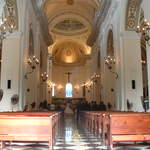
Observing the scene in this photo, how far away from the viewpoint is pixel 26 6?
Result: 12.3 metres

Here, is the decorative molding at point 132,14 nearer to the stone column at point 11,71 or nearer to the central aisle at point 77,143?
the stone column at point 11,71

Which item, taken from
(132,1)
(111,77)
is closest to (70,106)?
(111,77)

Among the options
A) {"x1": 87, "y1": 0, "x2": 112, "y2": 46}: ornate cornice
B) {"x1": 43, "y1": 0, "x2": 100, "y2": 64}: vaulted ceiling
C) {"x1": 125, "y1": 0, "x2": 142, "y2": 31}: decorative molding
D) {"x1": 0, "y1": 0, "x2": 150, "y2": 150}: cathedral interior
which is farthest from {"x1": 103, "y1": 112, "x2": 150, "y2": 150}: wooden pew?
{"x1": 43, "y1": 0, "x2": 100, "y2": 64}: vaulted ceiling

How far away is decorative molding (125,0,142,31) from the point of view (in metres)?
11.7

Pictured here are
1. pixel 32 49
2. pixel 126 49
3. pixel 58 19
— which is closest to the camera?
pixel 126 49

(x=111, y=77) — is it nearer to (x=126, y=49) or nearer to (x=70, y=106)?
(x=126, y=49)

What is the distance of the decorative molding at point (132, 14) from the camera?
11.7 meters

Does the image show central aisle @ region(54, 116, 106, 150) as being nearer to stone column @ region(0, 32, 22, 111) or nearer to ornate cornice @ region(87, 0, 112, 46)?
stone column @ region(0, 32, 22, 111)

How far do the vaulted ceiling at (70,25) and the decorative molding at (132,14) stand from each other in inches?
300

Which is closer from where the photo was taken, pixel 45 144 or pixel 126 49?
pixel 45 144

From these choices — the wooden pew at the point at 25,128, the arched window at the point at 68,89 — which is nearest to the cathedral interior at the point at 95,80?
the wooden pew at the point at 25,128

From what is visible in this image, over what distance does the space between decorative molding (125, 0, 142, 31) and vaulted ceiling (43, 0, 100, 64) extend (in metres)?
7.61

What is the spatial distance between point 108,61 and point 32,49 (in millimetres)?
5102

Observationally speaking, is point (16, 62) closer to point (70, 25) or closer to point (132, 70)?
point (132, 70)
